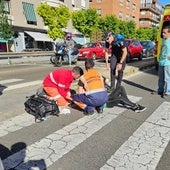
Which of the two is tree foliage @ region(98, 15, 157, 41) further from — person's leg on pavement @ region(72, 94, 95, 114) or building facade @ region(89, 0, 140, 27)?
person's leg on pavement @ region(72, 94, 95, 114)

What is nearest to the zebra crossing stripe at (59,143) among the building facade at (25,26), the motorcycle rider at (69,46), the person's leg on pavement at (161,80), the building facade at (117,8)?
the person's leg on pavement at (161,80)

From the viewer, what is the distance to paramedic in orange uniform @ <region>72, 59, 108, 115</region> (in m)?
5.46

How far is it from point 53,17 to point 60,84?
86.2 ft

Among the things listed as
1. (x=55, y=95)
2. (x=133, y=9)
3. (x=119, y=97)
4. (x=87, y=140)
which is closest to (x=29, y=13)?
(x=55, y=95)

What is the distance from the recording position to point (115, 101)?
6.07m

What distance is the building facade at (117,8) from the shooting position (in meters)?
58.7

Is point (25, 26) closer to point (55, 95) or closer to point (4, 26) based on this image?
point (4, 26)

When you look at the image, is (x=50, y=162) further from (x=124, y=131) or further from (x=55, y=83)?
(x=55, y=83)

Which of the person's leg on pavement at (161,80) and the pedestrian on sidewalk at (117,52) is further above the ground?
the pedestrian on sidewalk at (117,52)

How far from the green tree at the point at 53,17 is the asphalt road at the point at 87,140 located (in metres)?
25.2

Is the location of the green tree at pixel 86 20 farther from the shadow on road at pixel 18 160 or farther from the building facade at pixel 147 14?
the building facade at pixel 147 14

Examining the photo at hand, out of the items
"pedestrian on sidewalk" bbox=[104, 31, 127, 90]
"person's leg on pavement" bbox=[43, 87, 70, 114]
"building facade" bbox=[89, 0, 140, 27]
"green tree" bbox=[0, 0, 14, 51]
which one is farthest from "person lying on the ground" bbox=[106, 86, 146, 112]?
"building facade" bbox=[89, 0, 140, 27]

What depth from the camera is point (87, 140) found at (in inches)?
168

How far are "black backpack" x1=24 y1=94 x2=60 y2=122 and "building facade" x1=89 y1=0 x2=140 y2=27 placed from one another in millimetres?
55605
